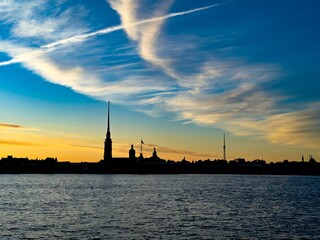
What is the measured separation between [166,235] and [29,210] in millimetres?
32611

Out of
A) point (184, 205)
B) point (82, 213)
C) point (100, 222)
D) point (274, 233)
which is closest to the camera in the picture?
point (274, 233)

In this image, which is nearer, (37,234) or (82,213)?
(37,234)

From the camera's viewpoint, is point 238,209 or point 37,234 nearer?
point 37,234

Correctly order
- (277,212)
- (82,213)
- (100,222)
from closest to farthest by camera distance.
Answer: (100,222) → (82,213) → (277,212)

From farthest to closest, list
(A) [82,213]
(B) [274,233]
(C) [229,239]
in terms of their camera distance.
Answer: (A) [82,213], (B) [274,233], (C) [229,239]

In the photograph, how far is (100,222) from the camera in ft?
198

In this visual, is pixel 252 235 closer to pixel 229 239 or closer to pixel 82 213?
pixel 229 239

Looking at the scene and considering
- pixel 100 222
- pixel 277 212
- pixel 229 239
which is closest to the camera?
pixel 229 239

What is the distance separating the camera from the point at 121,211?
74.1 metres

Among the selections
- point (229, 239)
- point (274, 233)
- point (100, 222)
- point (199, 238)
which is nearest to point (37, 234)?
point (100, 222)

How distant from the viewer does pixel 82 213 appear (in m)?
70.7

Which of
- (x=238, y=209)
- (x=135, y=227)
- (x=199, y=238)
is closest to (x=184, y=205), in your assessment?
(x=238, y=209)

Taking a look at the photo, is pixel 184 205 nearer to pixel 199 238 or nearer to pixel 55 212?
pixel 55 212

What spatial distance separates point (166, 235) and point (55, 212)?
90.1 ft
